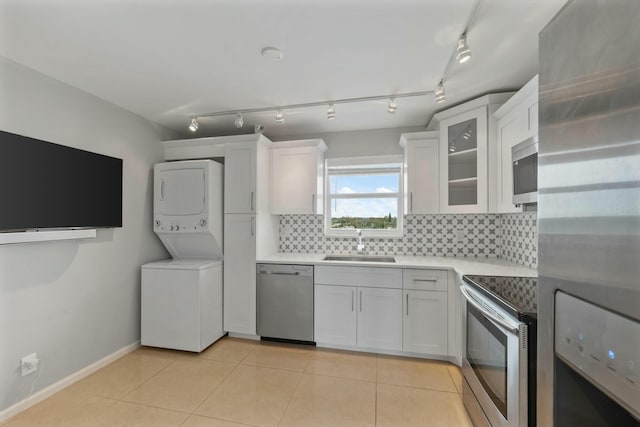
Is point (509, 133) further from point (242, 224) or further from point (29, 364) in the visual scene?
point (29, 364)

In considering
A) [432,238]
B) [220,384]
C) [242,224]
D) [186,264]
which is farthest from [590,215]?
[186,264]

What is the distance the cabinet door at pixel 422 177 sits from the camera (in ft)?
9.45

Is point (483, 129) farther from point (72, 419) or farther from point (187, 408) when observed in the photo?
point (72, 419)

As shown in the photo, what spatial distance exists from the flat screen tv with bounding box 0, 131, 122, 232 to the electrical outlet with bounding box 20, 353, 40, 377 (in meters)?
0.94

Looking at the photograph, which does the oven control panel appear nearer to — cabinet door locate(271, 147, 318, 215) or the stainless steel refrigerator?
the stainless steel refrigerator

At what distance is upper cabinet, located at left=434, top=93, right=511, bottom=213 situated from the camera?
2.45 meters

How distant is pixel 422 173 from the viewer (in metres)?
2.91

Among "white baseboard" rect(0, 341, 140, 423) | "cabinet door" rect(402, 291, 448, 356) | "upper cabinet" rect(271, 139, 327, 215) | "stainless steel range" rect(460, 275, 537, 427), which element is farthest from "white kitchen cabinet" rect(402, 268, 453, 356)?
"white baseboard" rect(0, 341, 140, 423)

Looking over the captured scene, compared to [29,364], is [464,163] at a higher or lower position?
higher

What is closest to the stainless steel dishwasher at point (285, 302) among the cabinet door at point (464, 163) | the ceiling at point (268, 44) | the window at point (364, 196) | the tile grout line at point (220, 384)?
the tile grout line at point (220, 384)

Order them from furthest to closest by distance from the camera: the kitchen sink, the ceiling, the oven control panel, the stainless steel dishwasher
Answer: the kitchen sink → the stainless steel dishwasher → the ceiling → the oven control panel

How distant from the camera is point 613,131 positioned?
22.1 inches

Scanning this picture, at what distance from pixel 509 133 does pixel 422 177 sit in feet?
2.85

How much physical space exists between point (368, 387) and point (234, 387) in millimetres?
1075
